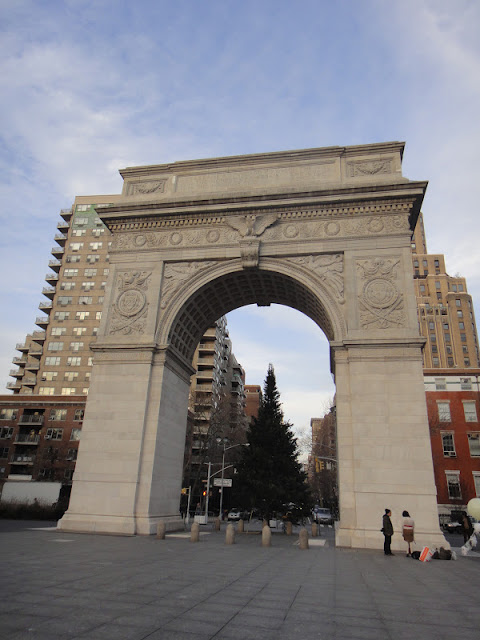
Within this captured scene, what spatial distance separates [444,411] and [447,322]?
181ft

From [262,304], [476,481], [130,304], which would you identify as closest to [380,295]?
[262,304]

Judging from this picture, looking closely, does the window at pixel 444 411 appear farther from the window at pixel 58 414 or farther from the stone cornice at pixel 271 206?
the window at pixel 58 414

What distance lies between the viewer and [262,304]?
27.7m

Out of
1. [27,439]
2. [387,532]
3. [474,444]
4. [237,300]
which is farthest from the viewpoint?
[27,439]

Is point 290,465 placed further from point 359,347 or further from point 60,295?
point 60,295

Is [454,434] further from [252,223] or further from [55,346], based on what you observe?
[55,346]

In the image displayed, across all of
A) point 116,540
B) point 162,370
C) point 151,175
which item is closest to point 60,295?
point 151,175

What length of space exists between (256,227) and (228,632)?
66.3 ft

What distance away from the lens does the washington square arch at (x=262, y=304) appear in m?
19.2

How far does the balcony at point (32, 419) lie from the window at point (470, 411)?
52.2m

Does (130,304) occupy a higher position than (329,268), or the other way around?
(329,268)

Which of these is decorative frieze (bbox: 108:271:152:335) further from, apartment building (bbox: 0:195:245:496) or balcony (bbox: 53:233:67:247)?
balcony (bbox: 53:233:67:247)

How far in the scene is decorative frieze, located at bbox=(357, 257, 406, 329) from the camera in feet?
69.4

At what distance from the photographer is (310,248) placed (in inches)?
909
